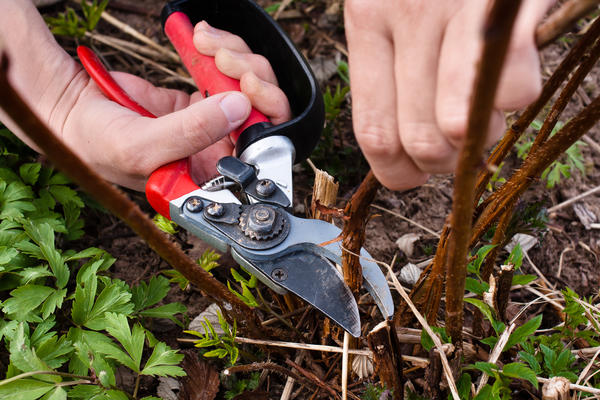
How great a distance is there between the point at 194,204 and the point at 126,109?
25.8 inches

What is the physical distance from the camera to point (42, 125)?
31.6 inches

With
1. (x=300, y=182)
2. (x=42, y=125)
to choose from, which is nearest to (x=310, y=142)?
(x=300, y=182)

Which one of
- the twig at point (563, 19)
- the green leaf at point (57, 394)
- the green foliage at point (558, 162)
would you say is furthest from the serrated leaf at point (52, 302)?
the green foliage at point (558, 162)

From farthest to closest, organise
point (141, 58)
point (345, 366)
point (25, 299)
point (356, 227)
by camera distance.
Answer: point (141, 58) → point (25, 299) → point (345, 366) → point (356, 227)

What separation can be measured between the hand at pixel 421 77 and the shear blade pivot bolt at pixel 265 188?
0.67m

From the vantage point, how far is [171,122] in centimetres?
191

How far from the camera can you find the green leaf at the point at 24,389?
142 cm

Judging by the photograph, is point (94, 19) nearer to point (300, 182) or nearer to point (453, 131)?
point (300, 182)

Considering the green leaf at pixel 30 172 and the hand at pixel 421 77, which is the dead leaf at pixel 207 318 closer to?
the green leaf at pixel 30 172

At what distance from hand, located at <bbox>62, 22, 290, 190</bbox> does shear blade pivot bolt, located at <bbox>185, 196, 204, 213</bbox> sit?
24 centimetres

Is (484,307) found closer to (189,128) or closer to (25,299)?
(189,128)

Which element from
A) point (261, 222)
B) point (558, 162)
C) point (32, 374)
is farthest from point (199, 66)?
point (558, 162)

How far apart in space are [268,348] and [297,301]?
202 mm

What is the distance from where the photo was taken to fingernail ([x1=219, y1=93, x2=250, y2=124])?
6.45ft
